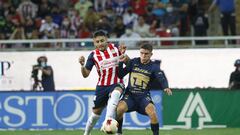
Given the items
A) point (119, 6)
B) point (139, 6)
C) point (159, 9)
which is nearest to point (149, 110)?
point (159, 9)

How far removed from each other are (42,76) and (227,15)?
18.2 ft

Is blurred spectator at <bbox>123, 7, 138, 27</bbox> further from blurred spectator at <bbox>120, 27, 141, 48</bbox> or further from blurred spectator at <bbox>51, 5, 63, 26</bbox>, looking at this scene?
blurred spectator at <bbox>51, 5, 63, 26</bbox>

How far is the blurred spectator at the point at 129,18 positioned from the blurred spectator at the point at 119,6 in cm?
32

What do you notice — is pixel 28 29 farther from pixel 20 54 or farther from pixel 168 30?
pixel 168 30

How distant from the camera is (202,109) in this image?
21.4 metres

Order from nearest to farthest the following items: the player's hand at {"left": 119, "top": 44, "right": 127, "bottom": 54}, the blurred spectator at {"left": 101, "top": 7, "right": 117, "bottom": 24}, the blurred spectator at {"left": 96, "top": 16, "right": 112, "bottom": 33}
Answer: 1. the player's hand at {"left": 119, "top": 44, "right": 127, "bottom": 54}
2. the blurred spectator at {"left": 96, "top": 16, "right": 112, "bottom": 33}
3. the blurred spectator at {"left": 101, "top": 7, "right": 117, "bottom": 24}

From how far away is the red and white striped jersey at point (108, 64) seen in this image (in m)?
16.6

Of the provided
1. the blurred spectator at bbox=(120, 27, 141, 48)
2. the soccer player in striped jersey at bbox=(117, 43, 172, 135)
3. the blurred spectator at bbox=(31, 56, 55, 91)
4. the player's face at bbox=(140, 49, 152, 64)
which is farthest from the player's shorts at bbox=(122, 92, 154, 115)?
the blurred spectator at bbox=(120, 27, 141, 48)

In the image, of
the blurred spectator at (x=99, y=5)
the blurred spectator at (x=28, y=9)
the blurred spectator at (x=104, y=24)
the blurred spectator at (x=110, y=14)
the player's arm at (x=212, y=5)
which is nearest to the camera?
the player's arm at (x=212, y=5)

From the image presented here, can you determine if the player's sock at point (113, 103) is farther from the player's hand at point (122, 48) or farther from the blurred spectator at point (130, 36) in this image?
the blurred spectator at point (130, 36)

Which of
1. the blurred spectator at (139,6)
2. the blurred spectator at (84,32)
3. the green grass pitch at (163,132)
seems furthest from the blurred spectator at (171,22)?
the green grass pitch at (163,132)

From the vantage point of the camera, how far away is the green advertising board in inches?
842

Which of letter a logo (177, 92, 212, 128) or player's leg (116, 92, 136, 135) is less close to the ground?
player's leg (116, 92, 136, 135)

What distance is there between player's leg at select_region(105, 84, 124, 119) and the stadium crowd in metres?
9.40
